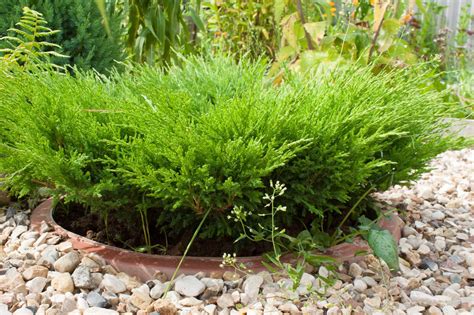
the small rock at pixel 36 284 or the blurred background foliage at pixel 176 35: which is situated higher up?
the blurred background foliage at pixel 176 35

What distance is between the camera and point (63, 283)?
1774mm

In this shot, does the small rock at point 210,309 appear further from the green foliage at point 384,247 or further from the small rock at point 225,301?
the green foliage at point 384,247

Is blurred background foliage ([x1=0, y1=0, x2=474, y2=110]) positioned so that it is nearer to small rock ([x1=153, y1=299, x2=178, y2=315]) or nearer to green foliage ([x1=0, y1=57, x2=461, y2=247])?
green foliage ([x1=0, y1=57, x2=461, y2=247])

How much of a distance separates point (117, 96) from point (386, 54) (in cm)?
157

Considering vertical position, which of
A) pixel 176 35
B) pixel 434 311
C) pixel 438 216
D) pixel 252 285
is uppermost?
pixel 176 35

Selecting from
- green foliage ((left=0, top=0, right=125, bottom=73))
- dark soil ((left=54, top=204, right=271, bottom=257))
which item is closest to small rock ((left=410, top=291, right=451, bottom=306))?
dark soil ((left=54, top=204, right=271, bottom=257))

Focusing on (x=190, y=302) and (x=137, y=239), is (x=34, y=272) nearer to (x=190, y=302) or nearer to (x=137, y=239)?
(x=137, y=239)

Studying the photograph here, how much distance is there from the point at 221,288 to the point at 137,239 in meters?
0.44

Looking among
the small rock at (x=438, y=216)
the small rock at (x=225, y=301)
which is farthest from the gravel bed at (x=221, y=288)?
the small rock at (x=438, y=216)

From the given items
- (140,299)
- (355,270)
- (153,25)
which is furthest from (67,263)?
(153,25)

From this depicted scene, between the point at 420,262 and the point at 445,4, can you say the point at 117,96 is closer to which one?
the point at 420,262

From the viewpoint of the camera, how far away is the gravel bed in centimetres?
168

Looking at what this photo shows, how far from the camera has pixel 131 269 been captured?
1860mm

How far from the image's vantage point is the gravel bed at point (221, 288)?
5.52ft
